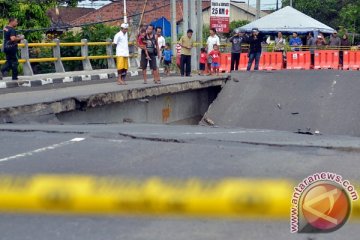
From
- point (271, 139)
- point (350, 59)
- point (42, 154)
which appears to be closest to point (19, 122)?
point (42, 154)

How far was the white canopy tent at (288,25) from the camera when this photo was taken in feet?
98.9

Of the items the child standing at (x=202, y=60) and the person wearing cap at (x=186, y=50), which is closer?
the person wearing cap at (x=186, y=50)

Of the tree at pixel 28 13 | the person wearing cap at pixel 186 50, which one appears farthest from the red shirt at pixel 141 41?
the tree at pixel 28 13

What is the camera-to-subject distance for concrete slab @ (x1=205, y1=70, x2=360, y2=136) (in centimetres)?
1427

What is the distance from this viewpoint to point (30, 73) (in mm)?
17000

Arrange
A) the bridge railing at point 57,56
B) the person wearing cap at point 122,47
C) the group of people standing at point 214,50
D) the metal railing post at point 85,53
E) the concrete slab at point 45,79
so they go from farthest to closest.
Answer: the metal railing post at point 85,53, the bridge railing at point 57,56, the group of people standing at point 214,50, the concrete slab at point 45,79, the person wearing cap at point 122,47

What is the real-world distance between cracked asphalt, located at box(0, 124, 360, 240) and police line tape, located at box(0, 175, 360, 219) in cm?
114

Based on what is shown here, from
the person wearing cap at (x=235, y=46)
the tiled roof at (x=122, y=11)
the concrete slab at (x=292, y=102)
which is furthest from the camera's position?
the tiled roof at (x=122, y=11)

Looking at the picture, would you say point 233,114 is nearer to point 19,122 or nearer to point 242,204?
point 19,122

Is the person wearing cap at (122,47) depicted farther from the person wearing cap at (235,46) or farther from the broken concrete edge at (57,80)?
the person wearing cap at (235,46)

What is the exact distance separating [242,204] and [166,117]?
38.3ft

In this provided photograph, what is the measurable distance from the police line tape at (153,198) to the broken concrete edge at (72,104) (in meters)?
6.62

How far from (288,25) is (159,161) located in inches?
1025

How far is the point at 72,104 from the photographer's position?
402 inches
